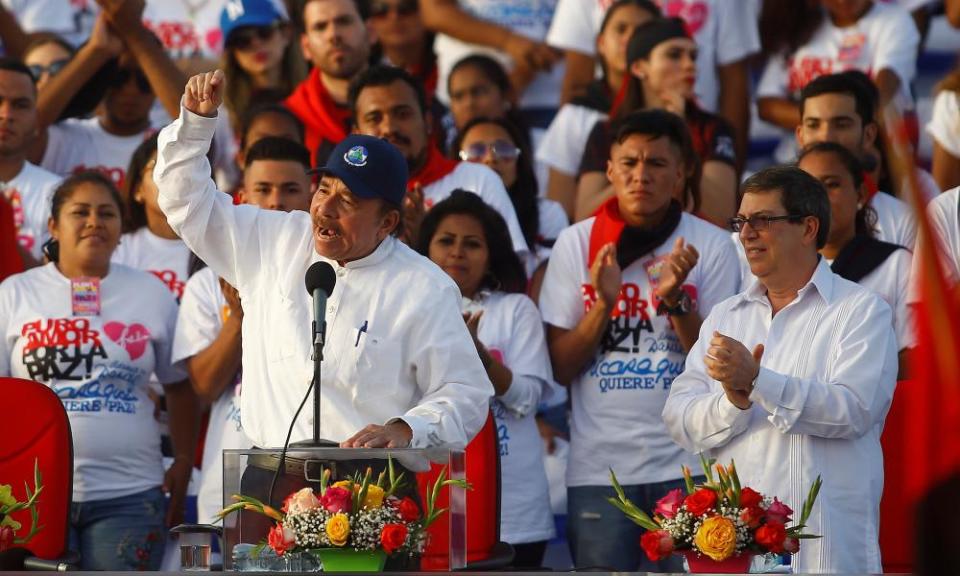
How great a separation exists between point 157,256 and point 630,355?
2494 mm

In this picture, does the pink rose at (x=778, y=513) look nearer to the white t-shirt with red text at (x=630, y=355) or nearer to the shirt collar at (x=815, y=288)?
the shirt collar at (x=815, y=288)

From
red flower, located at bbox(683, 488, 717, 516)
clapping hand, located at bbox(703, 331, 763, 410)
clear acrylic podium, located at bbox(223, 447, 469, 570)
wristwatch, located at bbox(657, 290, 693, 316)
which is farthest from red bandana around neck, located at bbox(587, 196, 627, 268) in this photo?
clear acrylic podium, located at bbox(223, 447, 469, 570)

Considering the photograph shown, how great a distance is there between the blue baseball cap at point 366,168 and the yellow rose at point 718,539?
1526mm

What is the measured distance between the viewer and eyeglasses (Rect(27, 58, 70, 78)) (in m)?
8.62

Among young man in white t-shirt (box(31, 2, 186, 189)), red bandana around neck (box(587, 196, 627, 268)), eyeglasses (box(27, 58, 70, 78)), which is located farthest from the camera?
eyeglasses (box(27, 58, 70, 78))

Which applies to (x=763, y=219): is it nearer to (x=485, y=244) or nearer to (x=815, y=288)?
(x=815, y=288)

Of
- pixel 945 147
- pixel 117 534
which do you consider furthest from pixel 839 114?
pixel 117 534

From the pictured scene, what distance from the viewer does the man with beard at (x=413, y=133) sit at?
23.3ft

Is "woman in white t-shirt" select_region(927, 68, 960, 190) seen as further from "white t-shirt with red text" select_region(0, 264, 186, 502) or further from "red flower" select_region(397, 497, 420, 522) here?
"red flower" select_region(397, 497, 420, 522)

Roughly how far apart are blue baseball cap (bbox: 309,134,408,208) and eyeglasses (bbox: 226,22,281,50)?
3817 mm

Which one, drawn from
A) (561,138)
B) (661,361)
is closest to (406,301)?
(661,361)

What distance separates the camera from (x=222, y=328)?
20.8 feet

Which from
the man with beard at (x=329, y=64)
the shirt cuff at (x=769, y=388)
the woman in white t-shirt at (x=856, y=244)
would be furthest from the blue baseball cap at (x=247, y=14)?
the shirt cuff at (x=769, y=388)

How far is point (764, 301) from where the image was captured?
17.5ft
